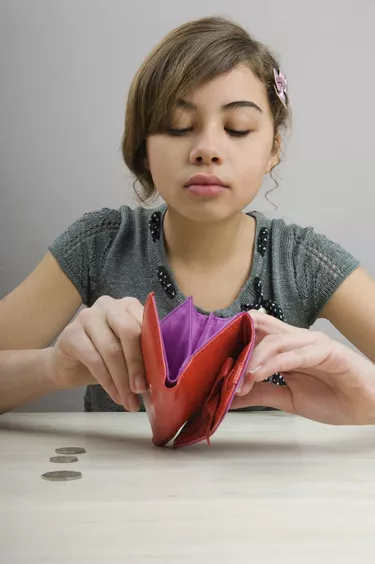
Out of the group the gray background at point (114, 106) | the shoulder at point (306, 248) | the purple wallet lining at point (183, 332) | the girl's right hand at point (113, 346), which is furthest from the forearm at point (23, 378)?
the gray background at point (114, 106)

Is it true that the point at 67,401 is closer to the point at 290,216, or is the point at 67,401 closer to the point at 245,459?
the point at 290,216

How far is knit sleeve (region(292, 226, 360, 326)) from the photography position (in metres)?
1.17

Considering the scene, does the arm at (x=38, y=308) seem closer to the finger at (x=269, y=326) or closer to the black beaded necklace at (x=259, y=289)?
the black beaded necklace at (x=259, y=289)

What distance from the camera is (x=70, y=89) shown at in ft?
4.80

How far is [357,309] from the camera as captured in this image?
1.15 meters

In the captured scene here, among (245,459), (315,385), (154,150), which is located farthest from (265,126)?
(245,459)

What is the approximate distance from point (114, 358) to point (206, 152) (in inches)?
14.1

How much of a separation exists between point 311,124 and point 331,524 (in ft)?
3.68

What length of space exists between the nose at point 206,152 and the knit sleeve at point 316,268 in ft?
0.95

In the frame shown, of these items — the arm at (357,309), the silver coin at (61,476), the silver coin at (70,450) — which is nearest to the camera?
the silver coin at (61,476)

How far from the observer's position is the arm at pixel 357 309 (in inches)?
44.8

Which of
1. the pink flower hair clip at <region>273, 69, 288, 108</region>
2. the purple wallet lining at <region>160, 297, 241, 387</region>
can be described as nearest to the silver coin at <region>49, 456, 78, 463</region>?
the purple wallet lining at <region>160, 297, 241, 387</region>

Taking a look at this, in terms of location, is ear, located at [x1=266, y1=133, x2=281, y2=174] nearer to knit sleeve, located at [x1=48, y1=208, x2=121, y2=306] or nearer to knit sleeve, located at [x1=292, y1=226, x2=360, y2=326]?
knit sleeve, located at [x1=292, y1=226, x2=360, y2=326]

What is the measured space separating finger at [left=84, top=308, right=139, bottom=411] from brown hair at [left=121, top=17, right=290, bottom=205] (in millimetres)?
401
